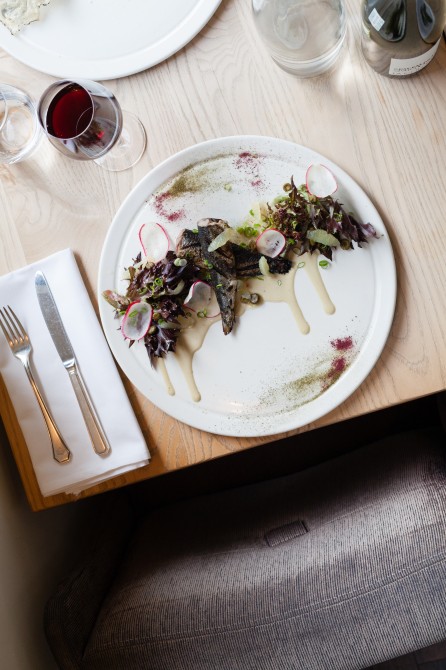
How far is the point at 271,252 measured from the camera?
108 centimetres

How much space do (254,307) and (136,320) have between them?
20cm

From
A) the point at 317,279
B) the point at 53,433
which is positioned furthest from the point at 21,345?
the point at 317,279

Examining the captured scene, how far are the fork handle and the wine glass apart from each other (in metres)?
0.39

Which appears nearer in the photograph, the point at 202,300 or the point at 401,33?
the point at 401,33

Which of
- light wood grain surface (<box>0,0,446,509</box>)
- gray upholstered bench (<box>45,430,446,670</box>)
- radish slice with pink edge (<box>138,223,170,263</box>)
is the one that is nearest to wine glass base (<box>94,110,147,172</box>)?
light wood grain surface (<box>0,0,446,509</box>)

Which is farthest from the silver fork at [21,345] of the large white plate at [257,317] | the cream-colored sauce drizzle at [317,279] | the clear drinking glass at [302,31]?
the clear drinking glass at [302,31]

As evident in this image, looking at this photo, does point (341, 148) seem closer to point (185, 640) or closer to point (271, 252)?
point (271, 252)

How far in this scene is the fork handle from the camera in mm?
1126

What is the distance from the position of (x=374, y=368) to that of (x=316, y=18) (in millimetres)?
581

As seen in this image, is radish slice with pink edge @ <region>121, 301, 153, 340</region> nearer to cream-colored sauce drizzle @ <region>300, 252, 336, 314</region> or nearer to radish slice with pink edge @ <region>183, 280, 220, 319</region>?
radish slice with pink edge @ <region>183, 280, 220, 319</region>

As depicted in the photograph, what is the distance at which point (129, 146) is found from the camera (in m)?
1.15

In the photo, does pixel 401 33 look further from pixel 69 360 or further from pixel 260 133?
pixel 69 360

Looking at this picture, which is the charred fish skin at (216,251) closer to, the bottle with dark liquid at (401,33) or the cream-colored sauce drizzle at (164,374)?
the cream-colored sauce drizzle at (164,374)

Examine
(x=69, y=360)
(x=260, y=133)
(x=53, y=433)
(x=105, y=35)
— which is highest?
(x=105, y=35)
